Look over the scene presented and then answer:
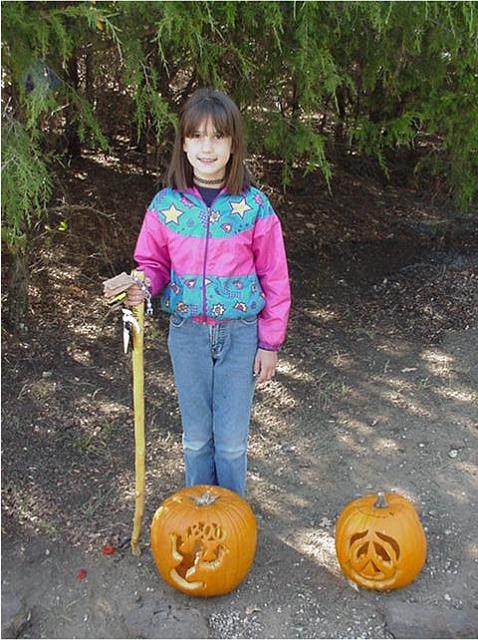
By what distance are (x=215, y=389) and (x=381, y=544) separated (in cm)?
92

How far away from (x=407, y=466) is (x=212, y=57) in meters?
2.46

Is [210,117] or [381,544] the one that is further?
[381,544]

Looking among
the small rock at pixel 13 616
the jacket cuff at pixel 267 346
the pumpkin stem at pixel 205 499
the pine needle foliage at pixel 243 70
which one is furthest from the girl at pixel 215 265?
the small rock at pixel 13 616

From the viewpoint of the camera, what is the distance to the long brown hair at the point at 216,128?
9.45 feet

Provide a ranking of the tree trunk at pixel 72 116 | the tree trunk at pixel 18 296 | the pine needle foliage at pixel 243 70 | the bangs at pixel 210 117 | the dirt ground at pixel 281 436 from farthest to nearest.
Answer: the tree trunk at pixel 18 296
the tree trunk at pixel 72 116
the pine needle foliage at pixel 243 70
the dirt ground at pixel 281 436
the bangs at pixel 210 117

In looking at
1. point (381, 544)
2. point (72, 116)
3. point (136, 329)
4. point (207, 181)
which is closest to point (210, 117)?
point (207, 181)

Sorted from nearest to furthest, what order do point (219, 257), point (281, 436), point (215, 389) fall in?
point (219, 257) < point (215, 389) < point (281, 436)

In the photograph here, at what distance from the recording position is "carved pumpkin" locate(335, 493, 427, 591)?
10.3ft

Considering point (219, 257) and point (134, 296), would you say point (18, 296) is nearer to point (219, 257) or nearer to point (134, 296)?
point (134, 296)

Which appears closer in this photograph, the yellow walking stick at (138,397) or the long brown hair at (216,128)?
the long brown hair at (216,128)

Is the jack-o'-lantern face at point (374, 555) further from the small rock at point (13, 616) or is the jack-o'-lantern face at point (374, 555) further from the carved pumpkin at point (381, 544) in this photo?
the small rock at point (13, 616)

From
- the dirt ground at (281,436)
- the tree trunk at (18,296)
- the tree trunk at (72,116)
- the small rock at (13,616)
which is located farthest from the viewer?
the tree trunk at (18,296)

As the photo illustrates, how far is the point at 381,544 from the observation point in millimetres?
3125

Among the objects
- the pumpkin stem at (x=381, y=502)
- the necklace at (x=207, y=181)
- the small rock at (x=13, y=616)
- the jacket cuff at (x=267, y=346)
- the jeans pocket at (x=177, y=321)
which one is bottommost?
the small rock at (x=13, y=616)
